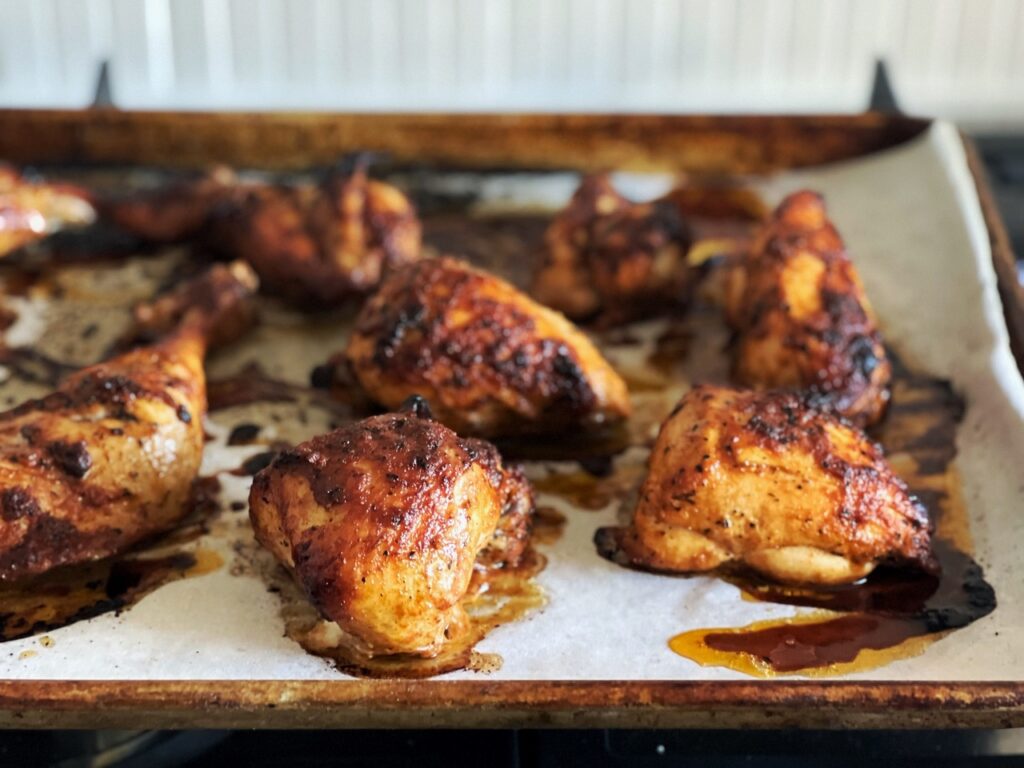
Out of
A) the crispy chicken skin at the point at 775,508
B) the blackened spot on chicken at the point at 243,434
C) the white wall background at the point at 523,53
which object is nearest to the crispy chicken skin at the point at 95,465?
the blackened spot on chicken at the point at 243,434

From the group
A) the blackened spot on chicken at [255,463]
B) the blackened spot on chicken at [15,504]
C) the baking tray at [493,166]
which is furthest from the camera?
the blackened spot on chicken at [255,463]

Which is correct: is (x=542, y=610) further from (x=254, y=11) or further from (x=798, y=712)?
(x=254, y=11)

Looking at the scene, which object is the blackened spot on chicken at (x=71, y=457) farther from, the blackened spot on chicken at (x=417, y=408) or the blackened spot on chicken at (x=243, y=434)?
the blackened spot on chicken at (x=417, y=408)

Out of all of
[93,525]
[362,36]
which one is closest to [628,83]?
[362,36]

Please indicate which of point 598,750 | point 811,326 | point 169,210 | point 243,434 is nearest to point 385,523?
point 598,750

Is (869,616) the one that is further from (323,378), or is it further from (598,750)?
(323,378)
